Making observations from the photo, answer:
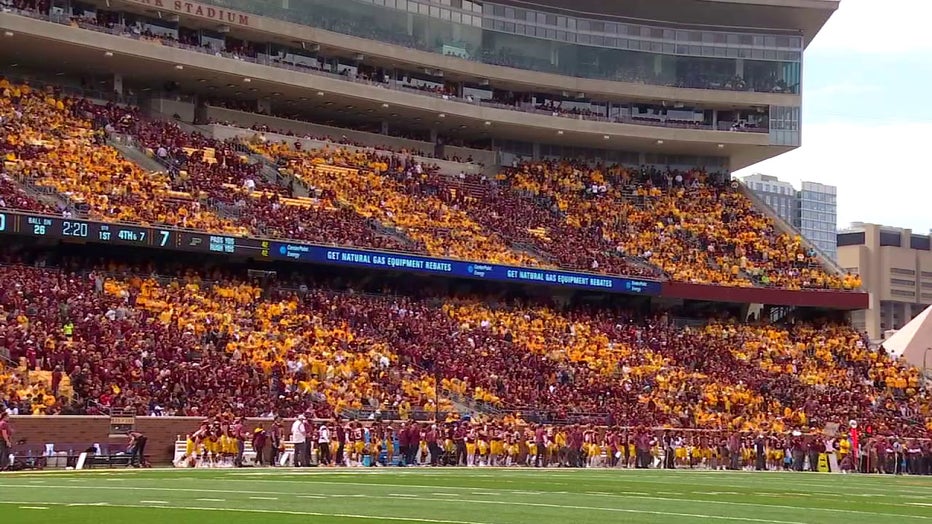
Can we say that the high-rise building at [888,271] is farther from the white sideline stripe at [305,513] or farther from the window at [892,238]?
the white sideline stripe at [305,513]

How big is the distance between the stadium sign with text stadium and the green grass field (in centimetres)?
1342

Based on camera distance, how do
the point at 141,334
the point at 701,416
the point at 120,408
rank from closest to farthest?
the point at 120,408 → the point at 141,334 → the point at 701,416

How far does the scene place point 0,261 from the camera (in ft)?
137

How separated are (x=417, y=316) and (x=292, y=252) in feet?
A: 15.2

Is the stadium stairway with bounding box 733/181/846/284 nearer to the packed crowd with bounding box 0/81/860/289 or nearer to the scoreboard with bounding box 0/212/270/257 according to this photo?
the packed crowd with bounding box 0/81/860/289

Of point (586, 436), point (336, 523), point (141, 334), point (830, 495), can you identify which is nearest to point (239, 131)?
point (141, 334)

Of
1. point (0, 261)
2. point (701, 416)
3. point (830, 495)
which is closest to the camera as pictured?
point (830, 495)

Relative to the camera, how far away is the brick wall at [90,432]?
3141cm

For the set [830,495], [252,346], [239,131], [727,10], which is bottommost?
[830,495]

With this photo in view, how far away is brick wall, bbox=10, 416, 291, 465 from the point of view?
3141 centimetres

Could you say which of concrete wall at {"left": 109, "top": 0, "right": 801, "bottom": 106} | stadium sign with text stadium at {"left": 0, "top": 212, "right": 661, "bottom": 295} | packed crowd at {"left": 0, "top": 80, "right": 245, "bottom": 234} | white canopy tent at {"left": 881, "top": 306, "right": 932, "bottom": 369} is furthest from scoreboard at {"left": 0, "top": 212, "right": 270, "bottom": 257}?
white canopy tent at {"left": 881, "top": 306, "right": 932, "bottom": 369}

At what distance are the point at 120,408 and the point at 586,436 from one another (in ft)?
42.9

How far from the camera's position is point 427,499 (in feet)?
66.0

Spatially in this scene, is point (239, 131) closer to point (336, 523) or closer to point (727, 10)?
point (727, 10)
